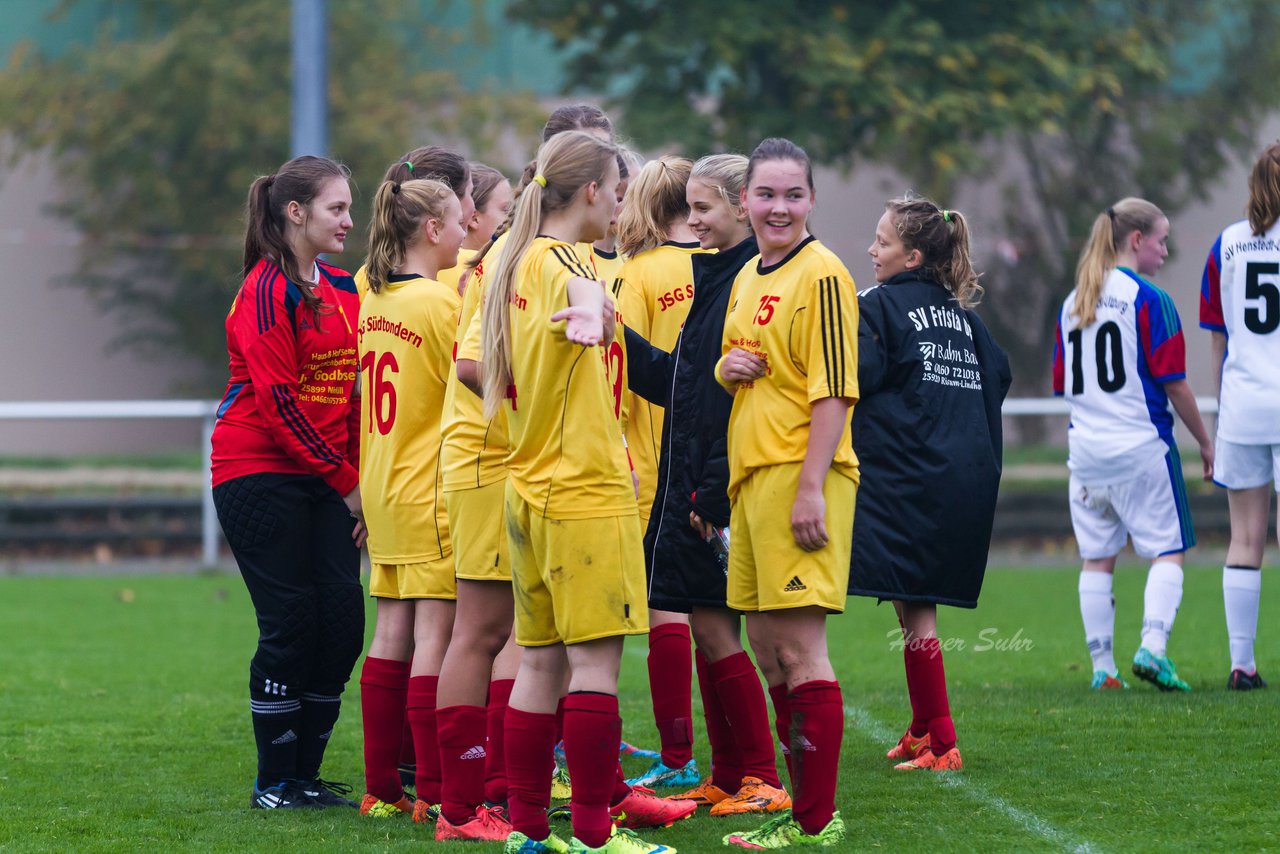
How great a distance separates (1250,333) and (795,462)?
3278 mm

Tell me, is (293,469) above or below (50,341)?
below

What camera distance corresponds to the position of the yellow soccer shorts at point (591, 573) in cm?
418

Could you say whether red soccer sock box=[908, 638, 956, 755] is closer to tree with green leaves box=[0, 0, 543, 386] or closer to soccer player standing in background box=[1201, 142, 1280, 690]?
soccer player standing in background box=[1201, 142, 1280, 690]

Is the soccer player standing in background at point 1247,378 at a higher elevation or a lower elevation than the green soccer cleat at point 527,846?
higher

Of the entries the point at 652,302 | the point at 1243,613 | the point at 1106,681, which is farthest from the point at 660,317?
the point at 1243,613

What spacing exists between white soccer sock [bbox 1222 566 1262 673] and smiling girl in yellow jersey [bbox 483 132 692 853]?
3.80 metres

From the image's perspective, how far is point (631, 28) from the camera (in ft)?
59.2

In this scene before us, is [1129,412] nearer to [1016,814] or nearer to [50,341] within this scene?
[1016,814]

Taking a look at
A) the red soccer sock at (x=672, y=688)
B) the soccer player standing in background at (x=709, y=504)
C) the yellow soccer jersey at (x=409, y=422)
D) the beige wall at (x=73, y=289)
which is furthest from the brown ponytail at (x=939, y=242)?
the beige wall at (x=73, y=289)

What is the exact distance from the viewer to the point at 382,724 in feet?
16.9

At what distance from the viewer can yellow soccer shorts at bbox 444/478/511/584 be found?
474 cm

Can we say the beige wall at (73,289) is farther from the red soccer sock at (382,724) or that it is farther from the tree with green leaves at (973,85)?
the red soccer sock at (382,724)

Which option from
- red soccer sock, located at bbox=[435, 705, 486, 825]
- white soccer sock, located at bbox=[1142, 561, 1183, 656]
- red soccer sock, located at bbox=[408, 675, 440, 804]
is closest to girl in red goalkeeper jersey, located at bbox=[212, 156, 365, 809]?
red soccer sock, located at bbox=[408, 675, 440, 804]

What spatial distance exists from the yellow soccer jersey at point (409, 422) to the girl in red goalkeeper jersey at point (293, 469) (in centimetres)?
20
